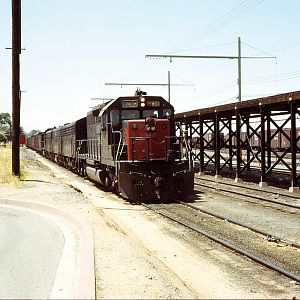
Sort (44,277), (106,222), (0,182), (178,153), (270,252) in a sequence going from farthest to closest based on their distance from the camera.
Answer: (0,182) → (178,153) → (106,222) → (270,252) → (44,277)

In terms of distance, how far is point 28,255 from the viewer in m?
7.46

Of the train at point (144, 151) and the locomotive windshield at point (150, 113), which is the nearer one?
the train at point (144, 151)

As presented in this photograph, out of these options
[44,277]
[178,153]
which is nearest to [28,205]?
[178,153]

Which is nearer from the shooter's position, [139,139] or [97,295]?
[97,295]

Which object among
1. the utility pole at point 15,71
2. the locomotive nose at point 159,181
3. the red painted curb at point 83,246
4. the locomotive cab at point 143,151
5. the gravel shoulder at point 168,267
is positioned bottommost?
the gravel shoulder at point 168,267

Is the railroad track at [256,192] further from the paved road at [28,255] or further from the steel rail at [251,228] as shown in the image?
the paved road at [28,255]

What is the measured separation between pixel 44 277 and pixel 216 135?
19.2 m

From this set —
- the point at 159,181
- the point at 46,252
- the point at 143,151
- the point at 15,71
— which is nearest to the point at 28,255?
the point at 46,252

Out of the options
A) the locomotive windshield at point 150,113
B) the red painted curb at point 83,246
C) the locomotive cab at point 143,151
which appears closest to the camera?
the red painted curb at point 83,246

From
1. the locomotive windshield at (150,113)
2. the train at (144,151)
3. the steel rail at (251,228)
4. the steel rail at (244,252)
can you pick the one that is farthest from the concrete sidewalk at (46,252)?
the locomotive windshield at (150,113)

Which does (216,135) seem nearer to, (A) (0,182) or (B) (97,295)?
(A) (0,182)

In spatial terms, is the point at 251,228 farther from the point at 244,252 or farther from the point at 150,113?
the point at 150,113

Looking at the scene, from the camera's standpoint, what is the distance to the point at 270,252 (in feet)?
27.4

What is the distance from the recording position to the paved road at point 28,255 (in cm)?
582
